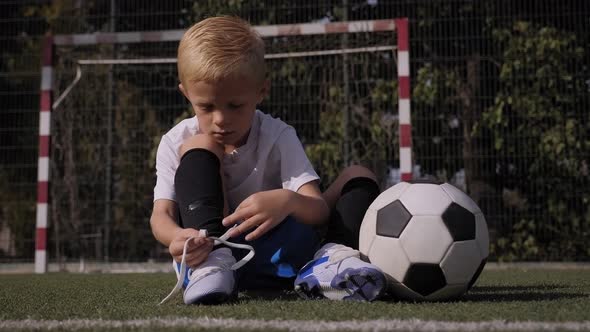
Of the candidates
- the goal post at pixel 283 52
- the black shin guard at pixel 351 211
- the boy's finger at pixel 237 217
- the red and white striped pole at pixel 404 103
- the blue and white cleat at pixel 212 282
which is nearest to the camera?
the blue and white cleat at pixel 212 282

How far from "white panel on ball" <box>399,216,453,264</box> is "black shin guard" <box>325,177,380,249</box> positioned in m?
0.29

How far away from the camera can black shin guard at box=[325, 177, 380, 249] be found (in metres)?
2.30

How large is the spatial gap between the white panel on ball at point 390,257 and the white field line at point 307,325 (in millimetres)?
432

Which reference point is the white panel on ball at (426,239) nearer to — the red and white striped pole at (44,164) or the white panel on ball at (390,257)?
the white panel on ball at (390,257)

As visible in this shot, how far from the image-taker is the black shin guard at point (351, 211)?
7.54 ft

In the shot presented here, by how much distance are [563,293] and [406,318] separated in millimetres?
971

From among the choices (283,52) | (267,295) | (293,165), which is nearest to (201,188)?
(293,165)

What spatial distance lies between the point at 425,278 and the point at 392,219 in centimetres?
20

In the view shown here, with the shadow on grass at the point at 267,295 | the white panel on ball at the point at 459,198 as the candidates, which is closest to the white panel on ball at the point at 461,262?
the white panel on ball at the point at 459,198

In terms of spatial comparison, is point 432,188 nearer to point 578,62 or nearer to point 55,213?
point 578,62

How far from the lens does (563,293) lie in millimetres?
2348

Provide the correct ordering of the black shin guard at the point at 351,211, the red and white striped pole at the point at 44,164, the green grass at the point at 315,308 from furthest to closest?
the red and white striped pole at the point at 44,164, the black shin guard at the point at 351,211, the green grass at the point at 315,308

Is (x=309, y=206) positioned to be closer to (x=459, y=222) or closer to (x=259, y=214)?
(x=259, y=214)

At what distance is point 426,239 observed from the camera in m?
2.00
